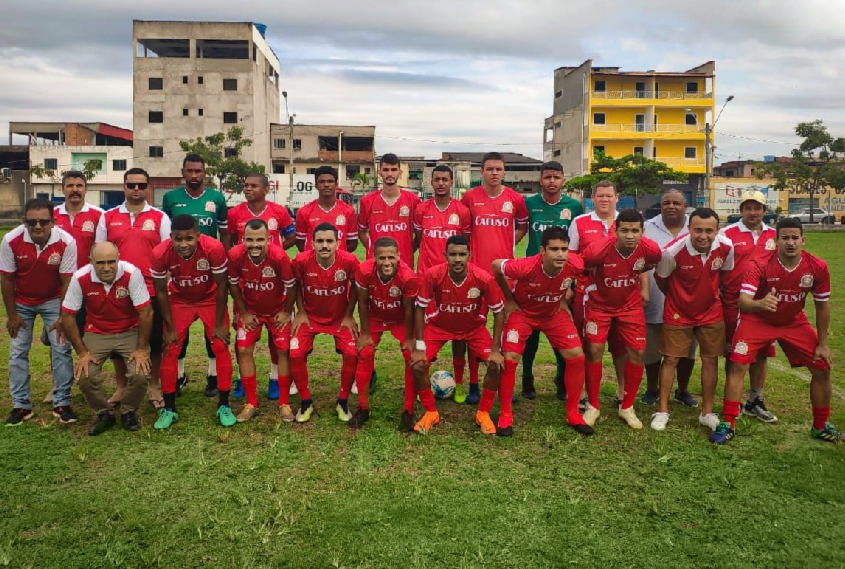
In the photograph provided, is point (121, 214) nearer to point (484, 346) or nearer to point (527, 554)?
point (484, 346)

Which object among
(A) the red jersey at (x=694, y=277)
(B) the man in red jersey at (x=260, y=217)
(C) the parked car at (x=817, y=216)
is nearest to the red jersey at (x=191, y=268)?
(B) the man in red jersey at (x=260, y=217)

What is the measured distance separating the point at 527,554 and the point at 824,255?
937 inches

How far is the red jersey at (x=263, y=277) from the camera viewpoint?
646 cm

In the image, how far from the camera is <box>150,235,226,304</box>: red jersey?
6449 mm

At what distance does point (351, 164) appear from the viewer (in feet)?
A: 178

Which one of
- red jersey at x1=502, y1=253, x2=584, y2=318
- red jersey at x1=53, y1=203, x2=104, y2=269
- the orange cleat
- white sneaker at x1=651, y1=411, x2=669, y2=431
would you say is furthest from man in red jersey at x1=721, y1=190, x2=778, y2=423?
red jersey at x1=53, y1=203, x2=104, y2=269

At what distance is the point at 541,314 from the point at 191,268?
11.6ft

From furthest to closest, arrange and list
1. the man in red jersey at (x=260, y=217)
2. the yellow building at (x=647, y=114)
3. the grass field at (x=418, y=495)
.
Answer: the yellow building at (x=647, y=114) < the man in red jersey at (x=260, y=217) < the grass field at (x=418, y=495)

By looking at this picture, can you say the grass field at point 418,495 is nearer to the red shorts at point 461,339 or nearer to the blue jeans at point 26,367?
the blue jeans at point 26,367

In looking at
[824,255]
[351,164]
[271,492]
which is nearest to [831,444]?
[271,492]

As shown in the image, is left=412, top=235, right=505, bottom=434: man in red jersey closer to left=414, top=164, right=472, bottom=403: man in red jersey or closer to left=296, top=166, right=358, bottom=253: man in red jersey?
left=414, top=164, right=472, bottom=403: man in red jersey

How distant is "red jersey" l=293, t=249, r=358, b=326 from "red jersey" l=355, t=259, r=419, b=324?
0.58 ft

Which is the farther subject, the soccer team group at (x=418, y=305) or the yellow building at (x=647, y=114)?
the yellow building at (x=647, y=114)

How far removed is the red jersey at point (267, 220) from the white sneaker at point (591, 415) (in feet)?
13.0
